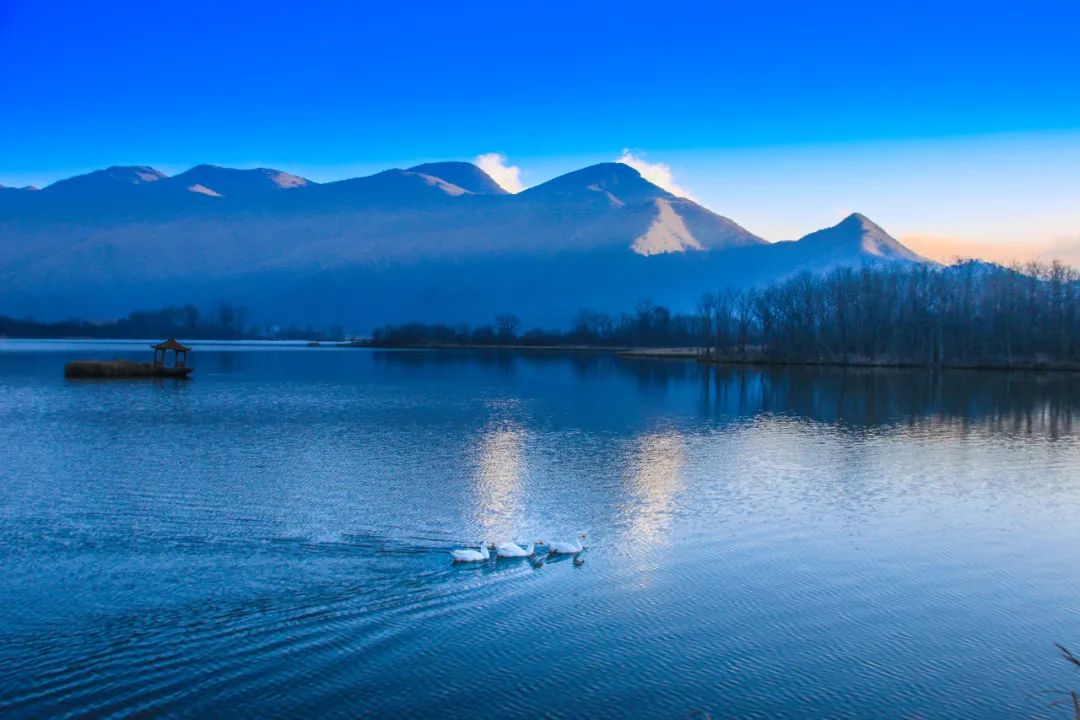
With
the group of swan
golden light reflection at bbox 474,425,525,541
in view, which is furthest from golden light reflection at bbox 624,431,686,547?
golden light reflection at bbox 474,425,525,541

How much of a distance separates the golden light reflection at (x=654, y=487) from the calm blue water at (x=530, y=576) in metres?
0.13

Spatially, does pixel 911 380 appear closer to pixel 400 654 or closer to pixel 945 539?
pixel 945 539

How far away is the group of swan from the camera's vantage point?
14.4m

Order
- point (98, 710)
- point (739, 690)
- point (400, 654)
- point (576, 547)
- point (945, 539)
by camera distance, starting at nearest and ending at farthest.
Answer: point (98, 710)
point (739, 690)
point (400, 654)
point (576, 547)
point (945, 539)

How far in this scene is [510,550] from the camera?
14.6 m

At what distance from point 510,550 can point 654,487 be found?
778 cm

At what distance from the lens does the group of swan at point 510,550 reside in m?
14.4

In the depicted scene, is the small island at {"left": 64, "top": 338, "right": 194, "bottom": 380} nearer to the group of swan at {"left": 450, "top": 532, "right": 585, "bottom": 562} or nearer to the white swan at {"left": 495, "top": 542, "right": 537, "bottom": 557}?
the group of swan at {"left": 450, "top": 532, "right": 585, "bottom": 562}

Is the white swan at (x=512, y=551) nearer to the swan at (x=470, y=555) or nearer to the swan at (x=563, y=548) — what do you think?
the swan at (x=470, y=555)

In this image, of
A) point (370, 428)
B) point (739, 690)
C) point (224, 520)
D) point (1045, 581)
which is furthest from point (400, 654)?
point (370, 428)

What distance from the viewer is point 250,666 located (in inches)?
391

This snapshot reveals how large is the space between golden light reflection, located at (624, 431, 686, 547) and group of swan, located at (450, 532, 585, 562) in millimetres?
1728

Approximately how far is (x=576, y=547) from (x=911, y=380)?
63.7 meters

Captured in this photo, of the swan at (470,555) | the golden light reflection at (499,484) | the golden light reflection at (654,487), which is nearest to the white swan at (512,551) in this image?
the swan at (470,555)
